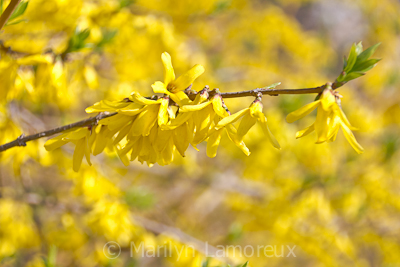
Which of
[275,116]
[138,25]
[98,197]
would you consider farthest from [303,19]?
[98,197]

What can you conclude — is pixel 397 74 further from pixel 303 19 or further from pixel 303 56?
pixel 303 19

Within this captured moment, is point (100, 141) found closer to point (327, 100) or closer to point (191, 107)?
point (191, 107)

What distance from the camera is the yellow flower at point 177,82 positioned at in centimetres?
100

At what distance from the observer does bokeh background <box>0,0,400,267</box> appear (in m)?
2.04

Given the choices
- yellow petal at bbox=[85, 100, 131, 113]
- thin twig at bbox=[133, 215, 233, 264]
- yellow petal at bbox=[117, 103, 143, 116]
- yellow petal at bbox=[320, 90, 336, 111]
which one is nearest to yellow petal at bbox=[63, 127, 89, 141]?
yellow petal at bbox=[85, 100, 131, 113]

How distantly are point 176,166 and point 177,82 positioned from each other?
10.3ft

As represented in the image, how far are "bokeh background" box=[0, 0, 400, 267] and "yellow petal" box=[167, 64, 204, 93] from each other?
2.67 ft

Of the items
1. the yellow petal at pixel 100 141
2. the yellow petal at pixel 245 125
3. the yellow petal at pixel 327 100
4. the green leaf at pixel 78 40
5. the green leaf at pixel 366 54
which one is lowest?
the yellow petal at pixel 100 141

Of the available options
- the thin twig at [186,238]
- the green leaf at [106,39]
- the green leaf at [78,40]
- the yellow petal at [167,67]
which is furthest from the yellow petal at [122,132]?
the thin twig at [186,238]

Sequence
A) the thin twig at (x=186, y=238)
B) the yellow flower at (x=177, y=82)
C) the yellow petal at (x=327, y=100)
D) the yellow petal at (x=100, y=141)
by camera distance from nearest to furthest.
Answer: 1. the yellow petal at (x=327, y=100)
2. the yellow flower at (x=177, y=82)
3. the yellow petal at (x=100, y=141)
4. the thin twig at (x=186, y=238)

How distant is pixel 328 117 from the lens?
3.06ft

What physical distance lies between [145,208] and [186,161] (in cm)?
91

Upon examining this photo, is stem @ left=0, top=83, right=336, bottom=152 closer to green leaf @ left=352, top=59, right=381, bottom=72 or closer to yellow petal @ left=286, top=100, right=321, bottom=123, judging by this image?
yellow petal @ left=286, top=100, right=321, bottom=123

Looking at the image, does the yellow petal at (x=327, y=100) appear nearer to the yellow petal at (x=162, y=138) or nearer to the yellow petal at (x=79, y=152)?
the yellow petal at (x=162, y=138)
